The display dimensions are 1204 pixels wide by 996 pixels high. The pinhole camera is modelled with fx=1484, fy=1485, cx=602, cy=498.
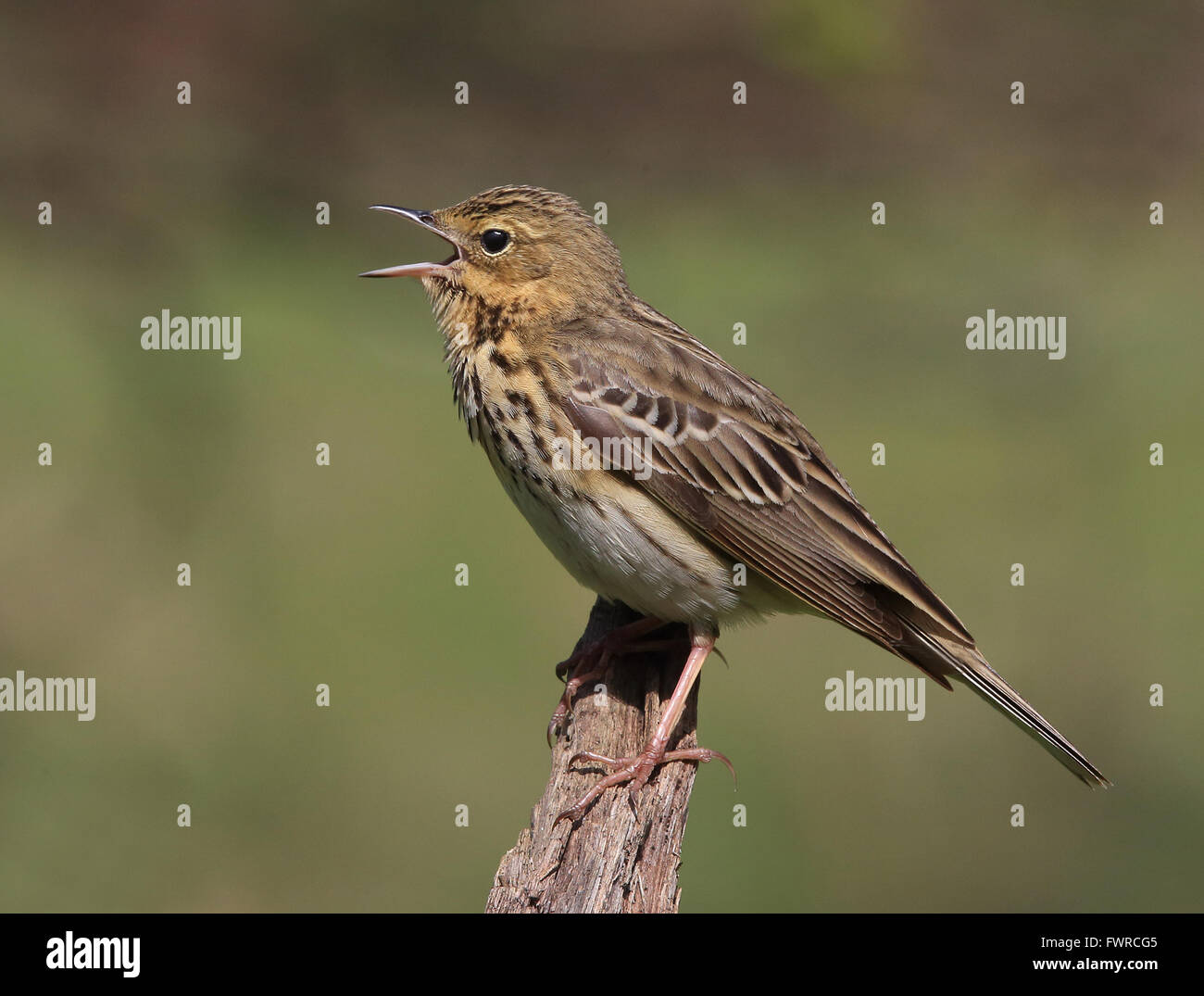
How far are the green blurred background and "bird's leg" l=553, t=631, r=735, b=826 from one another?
360 centimetres

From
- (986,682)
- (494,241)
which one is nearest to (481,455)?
(494,241)

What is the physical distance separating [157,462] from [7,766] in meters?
3.04

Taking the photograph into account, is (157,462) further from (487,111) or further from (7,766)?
(487,111)

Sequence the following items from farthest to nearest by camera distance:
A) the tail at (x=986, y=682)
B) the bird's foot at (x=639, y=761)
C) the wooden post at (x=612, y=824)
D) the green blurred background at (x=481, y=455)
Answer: the green blurred background at (x=481, y=455) < the tail at (x=986, y=682) < the bird's foot at (x=639, y=761) < the wooden post at (x=612, y=824)

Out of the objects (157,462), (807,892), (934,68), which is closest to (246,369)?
(157,462)

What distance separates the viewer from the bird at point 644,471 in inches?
238

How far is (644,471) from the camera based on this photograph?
241 inches

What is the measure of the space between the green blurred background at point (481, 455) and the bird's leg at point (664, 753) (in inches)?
142

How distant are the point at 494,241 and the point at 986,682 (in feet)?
9.32

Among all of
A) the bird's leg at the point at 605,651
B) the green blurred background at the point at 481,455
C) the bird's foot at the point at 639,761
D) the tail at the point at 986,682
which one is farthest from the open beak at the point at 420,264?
the green blurred background at the point at 481,455

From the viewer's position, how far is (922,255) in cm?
1645

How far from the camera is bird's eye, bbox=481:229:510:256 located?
21.6ft

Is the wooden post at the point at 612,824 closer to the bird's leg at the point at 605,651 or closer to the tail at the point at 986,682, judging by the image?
the bird's leg at the point at 605,651

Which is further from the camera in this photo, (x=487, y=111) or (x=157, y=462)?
(x=487, y=111)
